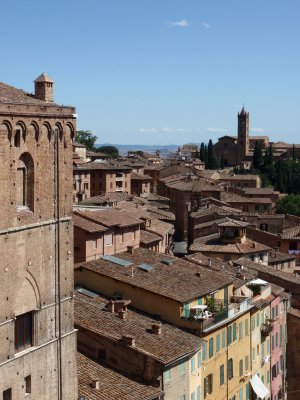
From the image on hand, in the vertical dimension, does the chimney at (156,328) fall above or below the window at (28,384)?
below

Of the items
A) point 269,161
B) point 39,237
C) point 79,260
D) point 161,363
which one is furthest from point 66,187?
point 269,161

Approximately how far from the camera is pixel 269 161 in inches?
6417

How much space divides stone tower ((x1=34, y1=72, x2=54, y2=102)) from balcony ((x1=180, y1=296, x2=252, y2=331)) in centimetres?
1378

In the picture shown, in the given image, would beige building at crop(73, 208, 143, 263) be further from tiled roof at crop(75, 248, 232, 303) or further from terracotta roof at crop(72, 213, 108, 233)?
tiled roof at crop(75, 248, 232, 303)

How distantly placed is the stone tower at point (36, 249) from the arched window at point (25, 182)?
0.03 metres

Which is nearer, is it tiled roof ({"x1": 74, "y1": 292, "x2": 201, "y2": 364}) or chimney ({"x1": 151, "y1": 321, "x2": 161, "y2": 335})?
tiled roof ({"x1": 74, "y1": 292, "x2": 201, "y2": 364})

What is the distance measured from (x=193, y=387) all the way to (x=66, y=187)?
1365cm

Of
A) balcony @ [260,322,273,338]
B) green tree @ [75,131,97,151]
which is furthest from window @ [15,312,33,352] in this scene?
green tree @ [75,131,97,151]

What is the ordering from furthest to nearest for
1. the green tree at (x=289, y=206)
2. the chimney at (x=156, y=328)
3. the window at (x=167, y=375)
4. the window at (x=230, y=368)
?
the green tree at (x=289, y=206)
the window at (x=230, y=368)
the chimney at (x=156, y=328)
the window at (x=167, y=375)

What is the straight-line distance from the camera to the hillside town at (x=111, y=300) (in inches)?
901

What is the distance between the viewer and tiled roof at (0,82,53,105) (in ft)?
74.0

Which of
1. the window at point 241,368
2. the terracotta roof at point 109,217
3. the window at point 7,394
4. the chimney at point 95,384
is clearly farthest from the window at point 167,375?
the terracotta roof at point 109,217

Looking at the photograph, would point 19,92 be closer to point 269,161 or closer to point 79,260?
point 79,260

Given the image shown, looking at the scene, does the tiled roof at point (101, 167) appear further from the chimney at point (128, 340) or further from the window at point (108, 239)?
the chimney at point (128, 340)
